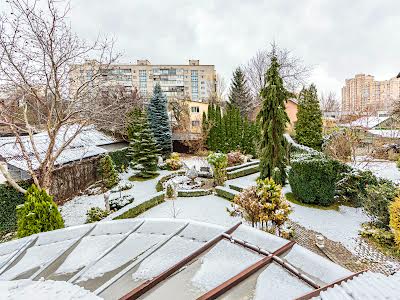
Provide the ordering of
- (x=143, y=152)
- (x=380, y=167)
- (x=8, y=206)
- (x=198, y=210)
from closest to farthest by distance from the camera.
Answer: (x=8, y=206), (x=198, y=210), (x=380, y=167), (x=143, y=152)

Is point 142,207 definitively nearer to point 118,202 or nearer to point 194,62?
point 118,202

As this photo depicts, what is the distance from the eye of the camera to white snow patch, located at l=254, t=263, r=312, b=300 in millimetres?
2696

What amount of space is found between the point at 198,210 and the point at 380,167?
12808 mm

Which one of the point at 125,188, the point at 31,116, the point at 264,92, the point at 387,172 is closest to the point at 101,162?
the point at 125,188

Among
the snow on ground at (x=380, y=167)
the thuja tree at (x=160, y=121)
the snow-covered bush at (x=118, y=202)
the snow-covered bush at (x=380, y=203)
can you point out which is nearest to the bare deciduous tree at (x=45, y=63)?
the snow-covered bush at (x=118, y=202)

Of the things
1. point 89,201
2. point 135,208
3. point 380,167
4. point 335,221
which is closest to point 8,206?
point 89,201

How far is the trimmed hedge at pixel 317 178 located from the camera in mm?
10914

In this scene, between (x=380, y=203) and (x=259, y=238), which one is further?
(x=380, y=203)

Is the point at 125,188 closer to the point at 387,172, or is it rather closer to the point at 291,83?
the point at 387,172

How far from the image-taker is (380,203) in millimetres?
8539

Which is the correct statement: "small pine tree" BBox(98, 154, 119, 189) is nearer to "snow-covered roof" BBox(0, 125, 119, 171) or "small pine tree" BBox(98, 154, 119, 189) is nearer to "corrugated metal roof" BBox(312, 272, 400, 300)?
"snow-covered roof" BBox(0, 125, 119, 171)

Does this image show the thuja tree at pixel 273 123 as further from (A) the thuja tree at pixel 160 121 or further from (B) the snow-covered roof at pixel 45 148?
(A) the thuja tree at pixel 160 121

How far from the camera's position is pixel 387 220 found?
8.44 m

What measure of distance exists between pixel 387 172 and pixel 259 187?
11238mm
